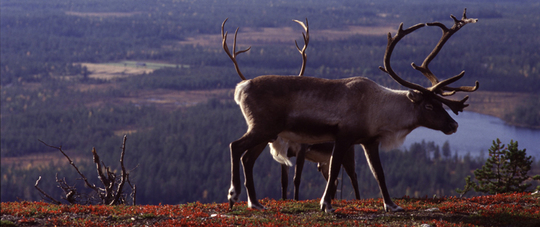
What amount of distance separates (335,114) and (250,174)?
2407 millimetres

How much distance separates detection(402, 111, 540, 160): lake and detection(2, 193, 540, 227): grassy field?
104248 mm

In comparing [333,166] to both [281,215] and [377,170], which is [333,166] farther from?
[281,215]

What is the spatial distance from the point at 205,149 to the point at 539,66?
125137 millimetres

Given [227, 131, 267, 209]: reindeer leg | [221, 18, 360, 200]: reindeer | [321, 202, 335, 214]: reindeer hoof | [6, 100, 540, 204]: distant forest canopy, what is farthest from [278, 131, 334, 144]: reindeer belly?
[6, 100, 540, 204]: distant forest canopy

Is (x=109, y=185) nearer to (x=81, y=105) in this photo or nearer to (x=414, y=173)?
(x=414, y=173)

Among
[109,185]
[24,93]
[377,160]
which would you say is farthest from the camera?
[24,93]

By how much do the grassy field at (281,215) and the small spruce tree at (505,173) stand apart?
588 cm

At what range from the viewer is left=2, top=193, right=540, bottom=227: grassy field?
10.9 meters

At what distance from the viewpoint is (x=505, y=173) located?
19641 millimetres

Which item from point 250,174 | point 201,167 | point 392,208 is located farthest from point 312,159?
point 201,167

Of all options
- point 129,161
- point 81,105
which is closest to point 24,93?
point 81,105

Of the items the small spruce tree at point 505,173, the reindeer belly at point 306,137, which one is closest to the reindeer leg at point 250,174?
the reindeer belly at point 306,137

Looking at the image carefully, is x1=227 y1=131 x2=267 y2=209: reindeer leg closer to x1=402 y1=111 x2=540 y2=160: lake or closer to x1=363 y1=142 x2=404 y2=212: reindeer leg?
x1=363 y1=142 x2=404 y2=212: reindeer leg

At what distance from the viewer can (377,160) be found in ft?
41.1
